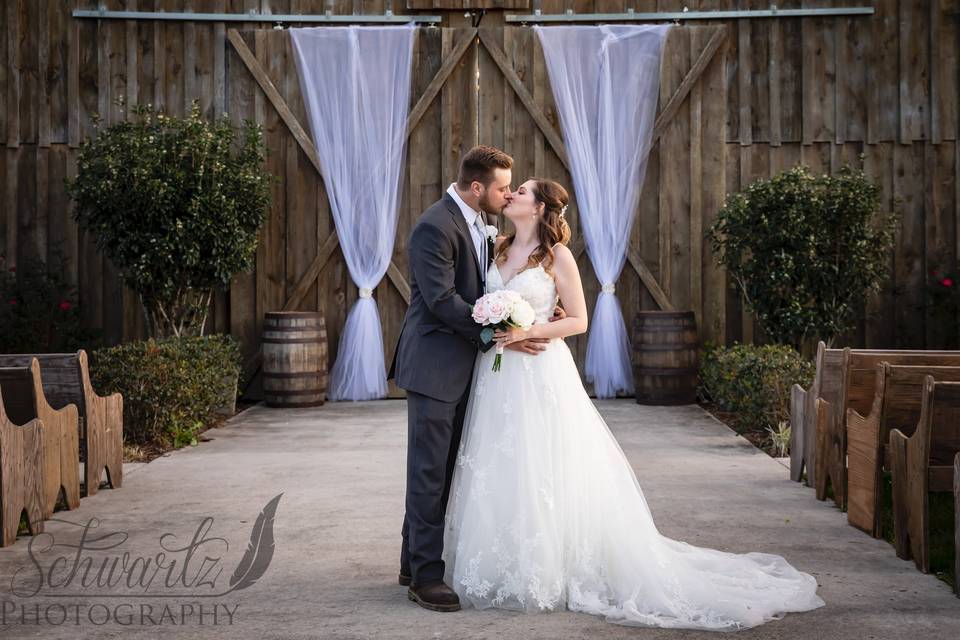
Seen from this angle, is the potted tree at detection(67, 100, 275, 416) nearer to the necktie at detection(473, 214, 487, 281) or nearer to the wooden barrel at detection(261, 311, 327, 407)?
the wooden barrel at detection(261, 311, 327, 407)

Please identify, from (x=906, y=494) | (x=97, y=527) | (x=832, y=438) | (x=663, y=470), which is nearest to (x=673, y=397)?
(x=663, y=470)

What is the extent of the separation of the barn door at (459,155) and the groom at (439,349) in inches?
258

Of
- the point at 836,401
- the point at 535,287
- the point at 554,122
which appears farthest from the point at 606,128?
the point at 535,287

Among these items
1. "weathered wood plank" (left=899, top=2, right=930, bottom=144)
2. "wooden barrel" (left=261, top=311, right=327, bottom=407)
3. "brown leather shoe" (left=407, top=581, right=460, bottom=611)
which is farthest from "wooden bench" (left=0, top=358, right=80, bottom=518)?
"weathered wood plank" (left=899, top=2, right=930, bottom=144)

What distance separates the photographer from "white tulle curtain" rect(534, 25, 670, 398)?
10609 millimetres

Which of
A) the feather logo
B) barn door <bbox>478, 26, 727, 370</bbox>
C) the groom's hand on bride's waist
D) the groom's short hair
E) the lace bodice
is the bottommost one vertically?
the feather logo

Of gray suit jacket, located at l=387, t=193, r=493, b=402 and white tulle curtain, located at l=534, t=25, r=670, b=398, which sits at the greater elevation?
white tulle curtain, located at l=534, t=25, r=670, b=398

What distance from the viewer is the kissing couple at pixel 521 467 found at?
389 centimetres

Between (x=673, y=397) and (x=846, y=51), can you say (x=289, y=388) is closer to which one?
(x=673, y=397)

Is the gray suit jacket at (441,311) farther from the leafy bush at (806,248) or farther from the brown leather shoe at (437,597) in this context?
the leafy bush at (806,248)

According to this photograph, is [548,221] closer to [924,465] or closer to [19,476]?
[924,465]

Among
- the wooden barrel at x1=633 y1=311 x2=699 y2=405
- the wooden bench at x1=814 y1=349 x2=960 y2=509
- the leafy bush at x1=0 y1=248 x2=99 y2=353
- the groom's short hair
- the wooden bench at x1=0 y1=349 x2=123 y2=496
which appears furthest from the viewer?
the leafy bush at x1=0 y1=248 x2=99 y2=353

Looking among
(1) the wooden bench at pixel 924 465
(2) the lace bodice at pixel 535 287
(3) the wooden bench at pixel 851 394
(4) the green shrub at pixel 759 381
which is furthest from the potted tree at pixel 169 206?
(1) the wooden bench at pixel 924 465

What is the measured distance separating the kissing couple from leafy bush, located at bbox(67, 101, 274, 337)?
Answer: 5904 mm
